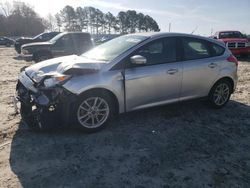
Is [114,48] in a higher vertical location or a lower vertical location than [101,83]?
higher

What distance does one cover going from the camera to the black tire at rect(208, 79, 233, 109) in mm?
5793

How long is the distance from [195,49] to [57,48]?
27.0 feet

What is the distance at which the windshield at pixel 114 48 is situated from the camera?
4789mm

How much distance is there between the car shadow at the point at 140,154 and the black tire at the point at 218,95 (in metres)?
0.64

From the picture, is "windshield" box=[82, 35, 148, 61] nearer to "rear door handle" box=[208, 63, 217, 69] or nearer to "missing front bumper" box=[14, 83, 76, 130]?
"missing front bumper" box=[14, 83, 76, 130]

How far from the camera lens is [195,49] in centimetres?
546

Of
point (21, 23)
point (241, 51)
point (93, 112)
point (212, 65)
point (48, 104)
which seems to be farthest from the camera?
point (21, 23)

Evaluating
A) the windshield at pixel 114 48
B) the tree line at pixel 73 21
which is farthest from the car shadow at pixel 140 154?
the tree line at pixel 73 21

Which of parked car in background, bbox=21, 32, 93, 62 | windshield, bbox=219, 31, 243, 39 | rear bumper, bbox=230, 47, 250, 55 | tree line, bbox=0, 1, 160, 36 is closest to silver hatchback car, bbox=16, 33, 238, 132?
parked car in background, bbox=21, 32, 93, 62

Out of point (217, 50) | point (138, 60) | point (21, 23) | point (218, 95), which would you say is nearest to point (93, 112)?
point (138, 60)

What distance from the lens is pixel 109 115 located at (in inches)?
180

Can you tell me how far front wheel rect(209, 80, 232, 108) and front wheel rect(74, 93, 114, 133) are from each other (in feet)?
8.15

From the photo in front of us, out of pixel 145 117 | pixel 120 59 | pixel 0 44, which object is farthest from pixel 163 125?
pixel 0 44

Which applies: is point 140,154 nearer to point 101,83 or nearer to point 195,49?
point 101,83
